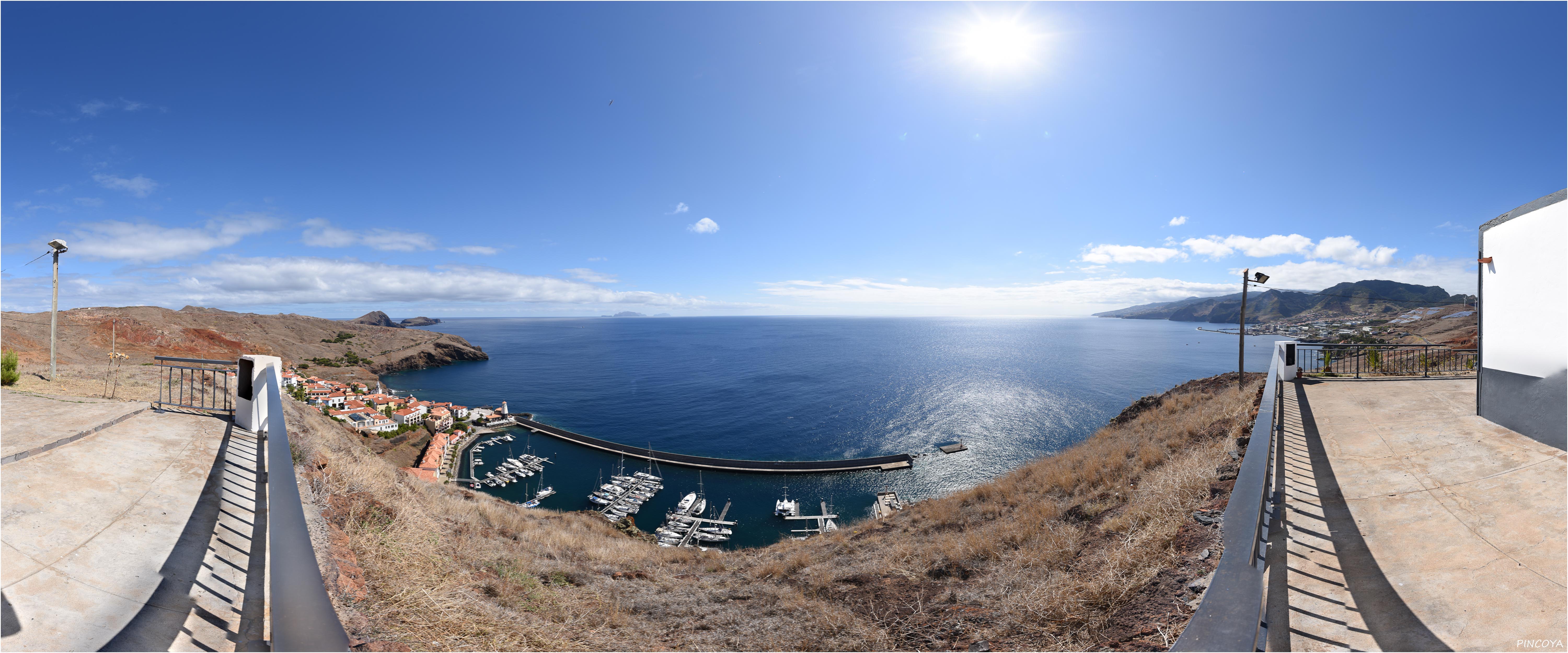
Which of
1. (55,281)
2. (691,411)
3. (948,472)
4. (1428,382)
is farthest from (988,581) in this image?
(691,411)

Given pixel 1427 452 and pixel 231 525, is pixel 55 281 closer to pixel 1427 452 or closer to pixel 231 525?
pixel 231 525

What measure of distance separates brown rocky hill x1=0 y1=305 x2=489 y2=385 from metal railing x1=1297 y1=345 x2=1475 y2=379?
1043 inches

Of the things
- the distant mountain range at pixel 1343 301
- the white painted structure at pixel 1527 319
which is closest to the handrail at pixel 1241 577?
the white painted structure at pixel 1527 319

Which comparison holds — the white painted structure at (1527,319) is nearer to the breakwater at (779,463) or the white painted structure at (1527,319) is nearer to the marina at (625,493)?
the marina at (625,493)

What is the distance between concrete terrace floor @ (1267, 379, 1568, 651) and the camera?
2.61 m

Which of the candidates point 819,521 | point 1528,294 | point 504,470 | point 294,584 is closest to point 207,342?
point 504,470

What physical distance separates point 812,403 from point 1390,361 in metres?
42.6

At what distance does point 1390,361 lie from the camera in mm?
15773

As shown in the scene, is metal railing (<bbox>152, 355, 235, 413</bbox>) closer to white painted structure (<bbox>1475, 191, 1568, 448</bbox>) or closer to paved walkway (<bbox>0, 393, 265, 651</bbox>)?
A: paved walkway (<bbox>0, 393, 265, 651</bbox>)

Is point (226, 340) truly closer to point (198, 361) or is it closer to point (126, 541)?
point (198, 361)

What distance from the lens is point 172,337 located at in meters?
38.2

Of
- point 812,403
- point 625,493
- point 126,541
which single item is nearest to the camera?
point 126,541

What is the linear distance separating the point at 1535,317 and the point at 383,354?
11659 centimetres

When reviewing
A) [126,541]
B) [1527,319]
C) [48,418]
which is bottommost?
[126,541]
